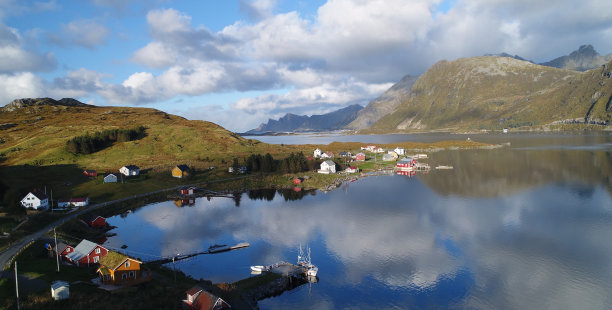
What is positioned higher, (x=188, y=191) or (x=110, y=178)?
(x=110, y=178)

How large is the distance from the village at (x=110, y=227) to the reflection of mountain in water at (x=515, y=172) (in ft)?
37.9

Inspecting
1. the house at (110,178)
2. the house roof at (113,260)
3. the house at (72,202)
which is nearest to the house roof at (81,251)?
the house roof at (113,260)

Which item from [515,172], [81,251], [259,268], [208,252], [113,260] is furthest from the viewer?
[515,172]

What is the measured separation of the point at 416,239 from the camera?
37938mm

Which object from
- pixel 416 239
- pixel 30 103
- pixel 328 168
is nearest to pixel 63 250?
pixel 416 239

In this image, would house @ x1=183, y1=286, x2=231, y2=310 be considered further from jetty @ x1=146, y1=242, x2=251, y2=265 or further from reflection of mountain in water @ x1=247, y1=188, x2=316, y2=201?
reflection of mountain in water @ x1=247, y1=188, x2=316, y2=201

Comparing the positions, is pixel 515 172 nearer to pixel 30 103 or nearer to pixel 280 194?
pixel 280 194

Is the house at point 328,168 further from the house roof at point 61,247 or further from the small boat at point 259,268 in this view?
the house roof at point 61,247

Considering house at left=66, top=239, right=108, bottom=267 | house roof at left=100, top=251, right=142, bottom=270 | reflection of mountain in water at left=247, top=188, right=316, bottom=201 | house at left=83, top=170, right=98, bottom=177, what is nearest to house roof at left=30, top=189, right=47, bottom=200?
house at left=83, top=170, right=98, bottom=177

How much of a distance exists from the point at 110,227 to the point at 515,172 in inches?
3083

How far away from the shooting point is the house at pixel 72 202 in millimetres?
49156

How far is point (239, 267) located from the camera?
104 feet

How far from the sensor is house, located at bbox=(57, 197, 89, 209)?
49156 mm

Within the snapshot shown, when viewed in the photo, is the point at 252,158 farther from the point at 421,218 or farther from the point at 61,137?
the point at 61,137
